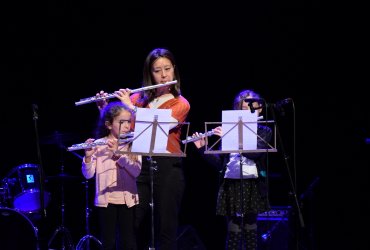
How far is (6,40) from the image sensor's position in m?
5.77

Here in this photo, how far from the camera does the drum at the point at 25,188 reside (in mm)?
5527

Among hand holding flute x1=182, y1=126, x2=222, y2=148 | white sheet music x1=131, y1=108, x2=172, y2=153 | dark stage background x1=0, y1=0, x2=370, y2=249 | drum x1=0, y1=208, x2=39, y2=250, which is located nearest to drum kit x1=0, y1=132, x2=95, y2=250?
drum x1=0, y1=208, x2=39, y2=250

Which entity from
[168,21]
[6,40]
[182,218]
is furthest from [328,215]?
[6,40]

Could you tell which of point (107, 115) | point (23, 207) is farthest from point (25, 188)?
point (107, 115)

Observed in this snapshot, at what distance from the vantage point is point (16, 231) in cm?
480

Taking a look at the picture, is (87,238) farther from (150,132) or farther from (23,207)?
(150,132)

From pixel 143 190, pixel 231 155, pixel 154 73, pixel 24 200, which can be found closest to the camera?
pixel 143 190

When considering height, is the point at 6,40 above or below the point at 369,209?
above

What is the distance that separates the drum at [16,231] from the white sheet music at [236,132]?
82.3 inches

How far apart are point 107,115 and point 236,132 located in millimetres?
918

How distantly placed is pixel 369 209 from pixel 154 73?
128 inches

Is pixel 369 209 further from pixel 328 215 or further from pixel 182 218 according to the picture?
pixel 182 218

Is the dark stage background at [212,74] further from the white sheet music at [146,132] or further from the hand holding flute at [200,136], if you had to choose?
the white sheet music at [146,132]


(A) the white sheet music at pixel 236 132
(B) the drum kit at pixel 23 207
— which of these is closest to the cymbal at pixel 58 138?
(B) the drum kit at pixel 23 207
